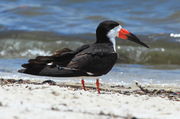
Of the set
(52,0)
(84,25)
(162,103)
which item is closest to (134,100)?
(162,103)

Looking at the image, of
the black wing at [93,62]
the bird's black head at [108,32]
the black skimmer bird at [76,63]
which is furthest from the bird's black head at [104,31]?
the black wing at [93,62]

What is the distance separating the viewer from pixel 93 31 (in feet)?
48.2

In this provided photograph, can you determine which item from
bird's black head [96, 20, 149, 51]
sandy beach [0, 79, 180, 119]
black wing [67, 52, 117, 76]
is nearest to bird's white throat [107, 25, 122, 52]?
bird's black head [96, 20, 149, 51]

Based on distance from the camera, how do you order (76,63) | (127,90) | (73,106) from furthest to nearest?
(127,90)
(76,63)
(73,106)

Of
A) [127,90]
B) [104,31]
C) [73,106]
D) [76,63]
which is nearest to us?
[73,106]

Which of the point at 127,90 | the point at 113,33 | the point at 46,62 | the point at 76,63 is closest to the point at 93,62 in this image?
the point at 76,63

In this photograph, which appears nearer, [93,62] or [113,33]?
[93,62]

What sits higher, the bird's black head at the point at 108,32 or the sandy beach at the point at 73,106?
the bird's black head at the point at 108,32

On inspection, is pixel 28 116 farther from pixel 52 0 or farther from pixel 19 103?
pixel 52 0

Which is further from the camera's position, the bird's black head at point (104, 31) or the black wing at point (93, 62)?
the bird's black head at point (104, 31)

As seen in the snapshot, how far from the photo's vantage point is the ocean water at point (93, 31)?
10.3m

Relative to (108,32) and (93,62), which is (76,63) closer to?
(93,62)

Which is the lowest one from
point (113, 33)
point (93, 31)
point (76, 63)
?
point (76, 63)

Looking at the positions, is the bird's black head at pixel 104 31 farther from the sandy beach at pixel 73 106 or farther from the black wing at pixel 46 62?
the sandy beach at pixel 73 106
